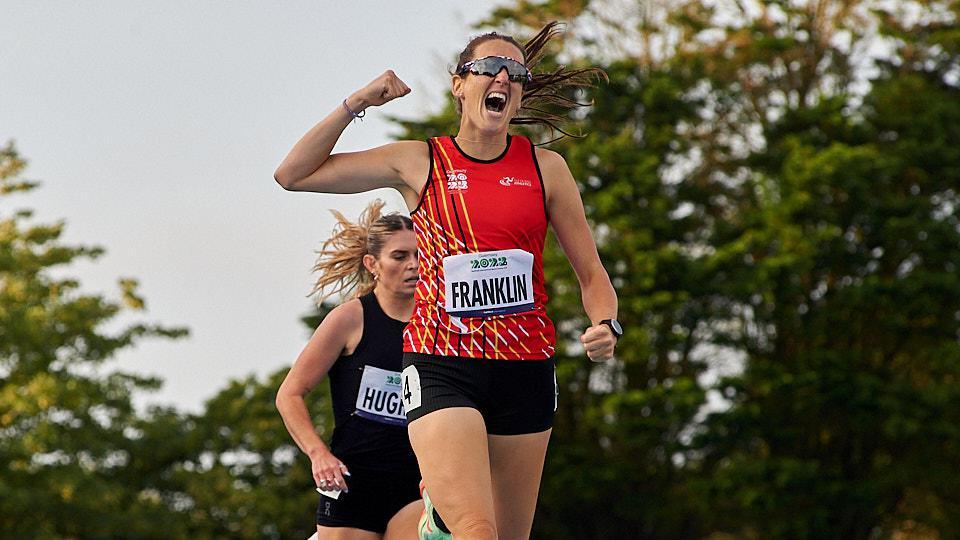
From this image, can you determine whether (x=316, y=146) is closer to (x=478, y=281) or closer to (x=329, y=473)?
(x=478, y=281)

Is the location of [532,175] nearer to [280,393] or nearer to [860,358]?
[280,393]

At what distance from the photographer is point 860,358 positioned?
25.7 m

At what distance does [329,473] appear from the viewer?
515cm

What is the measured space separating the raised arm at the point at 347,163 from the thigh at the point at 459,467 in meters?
0.74

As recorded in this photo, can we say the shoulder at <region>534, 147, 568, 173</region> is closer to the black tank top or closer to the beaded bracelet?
the beaded bracelet

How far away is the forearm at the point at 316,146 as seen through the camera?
4309 millimetres

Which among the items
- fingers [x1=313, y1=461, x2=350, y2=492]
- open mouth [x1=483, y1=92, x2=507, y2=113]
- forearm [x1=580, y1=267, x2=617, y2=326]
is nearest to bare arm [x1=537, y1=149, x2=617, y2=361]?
forearm [x1=580, y1=267, x2=617, y2=326]

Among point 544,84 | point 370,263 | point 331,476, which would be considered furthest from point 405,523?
point 544,84

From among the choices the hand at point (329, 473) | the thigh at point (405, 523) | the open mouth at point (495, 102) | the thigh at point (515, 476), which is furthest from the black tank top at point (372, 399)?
the open mouth at point (495, 102)

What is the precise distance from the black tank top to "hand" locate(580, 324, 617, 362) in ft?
5.30

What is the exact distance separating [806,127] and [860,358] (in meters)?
4.60

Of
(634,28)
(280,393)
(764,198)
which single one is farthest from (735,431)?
(280,393)

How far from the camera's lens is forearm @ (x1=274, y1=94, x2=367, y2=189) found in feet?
14.1

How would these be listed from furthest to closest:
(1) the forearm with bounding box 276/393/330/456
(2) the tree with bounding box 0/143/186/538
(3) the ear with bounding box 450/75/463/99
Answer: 1. (2) the tree with bounding box 0/143/186/538
2. (1) the forearm with bounding box 276/393/330/456
3. (3) the ear with bounding box 450/75/463/99
